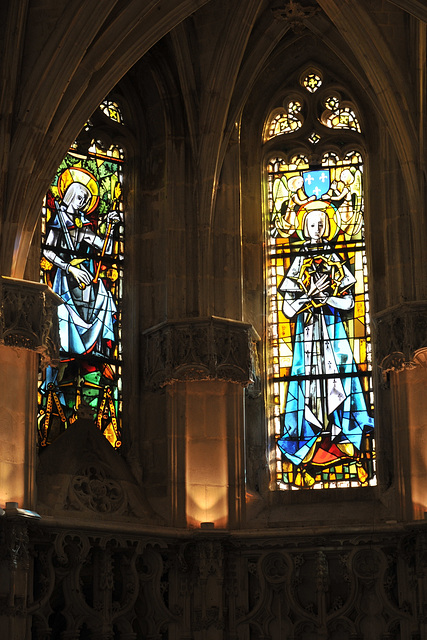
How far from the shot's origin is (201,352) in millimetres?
18234

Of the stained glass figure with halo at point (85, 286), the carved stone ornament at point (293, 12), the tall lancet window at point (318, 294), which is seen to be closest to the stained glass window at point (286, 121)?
the tall lancet window at point (318, 294)

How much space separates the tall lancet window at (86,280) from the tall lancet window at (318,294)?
2.01m

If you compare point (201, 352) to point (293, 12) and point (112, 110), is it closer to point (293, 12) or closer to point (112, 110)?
point (112, 110)

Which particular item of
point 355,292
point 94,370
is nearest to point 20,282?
point 94,370

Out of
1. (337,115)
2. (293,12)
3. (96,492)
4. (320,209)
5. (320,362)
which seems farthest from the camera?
(337,115)

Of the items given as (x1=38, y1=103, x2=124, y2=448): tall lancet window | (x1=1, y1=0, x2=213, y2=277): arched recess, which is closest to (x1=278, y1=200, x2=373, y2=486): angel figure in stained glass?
(x1=38, y1=103, x2=124, y2=448): tall lancet window

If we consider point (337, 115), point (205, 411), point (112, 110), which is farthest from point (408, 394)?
point (112, 110)

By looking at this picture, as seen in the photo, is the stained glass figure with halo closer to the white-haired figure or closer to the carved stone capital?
the white-haired figure

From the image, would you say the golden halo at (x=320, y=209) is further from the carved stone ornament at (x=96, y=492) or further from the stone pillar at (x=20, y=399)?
the carved stone ornament at (x=96, y=492)

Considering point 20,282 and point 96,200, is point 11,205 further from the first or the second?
point 96,200

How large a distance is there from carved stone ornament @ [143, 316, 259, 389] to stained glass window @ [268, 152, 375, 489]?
0.87m

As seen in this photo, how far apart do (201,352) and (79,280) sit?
187 centimetres

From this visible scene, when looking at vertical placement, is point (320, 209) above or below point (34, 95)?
below

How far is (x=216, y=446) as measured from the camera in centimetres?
1820
